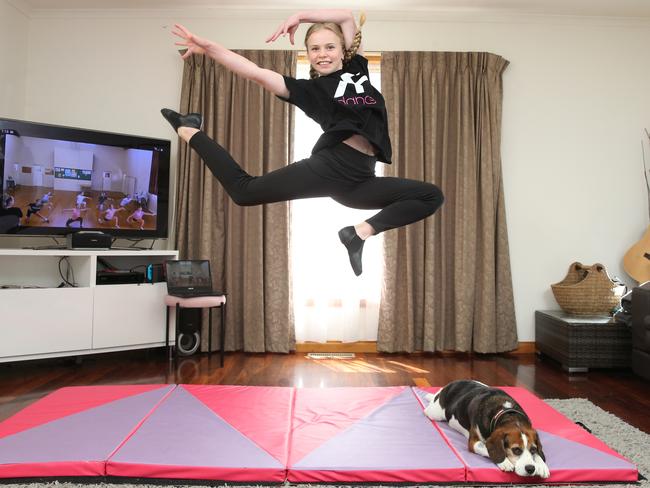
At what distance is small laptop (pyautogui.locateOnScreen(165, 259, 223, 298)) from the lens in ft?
12.5

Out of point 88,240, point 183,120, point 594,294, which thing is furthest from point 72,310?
point 594,294

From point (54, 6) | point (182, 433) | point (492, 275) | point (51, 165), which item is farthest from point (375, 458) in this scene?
point (54, 6)

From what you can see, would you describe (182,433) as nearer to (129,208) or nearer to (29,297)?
(29,297)

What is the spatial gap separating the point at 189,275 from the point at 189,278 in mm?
24

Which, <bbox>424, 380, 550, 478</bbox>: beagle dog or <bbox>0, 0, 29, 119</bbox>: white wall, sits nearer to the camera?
<bbox>424, 380, 550, 478</bbox>: beagle dog

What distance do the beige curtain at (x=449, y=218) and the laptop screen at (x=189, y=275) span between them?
1.50m

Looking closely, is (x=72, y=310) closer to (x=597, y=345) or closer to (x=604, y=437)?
(x=604, y=437)

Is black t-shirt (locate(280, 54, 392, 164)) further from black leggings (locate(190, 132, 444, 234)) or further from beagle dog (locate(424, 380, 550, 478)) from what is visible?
beagle dog (locate(424, 380, 550, 478))

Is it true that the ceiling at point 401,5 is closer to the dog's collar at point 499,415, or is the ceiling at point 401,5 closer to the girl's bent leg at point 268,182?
the girl's bent leg at point 268,182

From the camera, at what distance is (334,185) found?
6.17ft

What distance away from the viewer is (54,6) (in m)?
4.42

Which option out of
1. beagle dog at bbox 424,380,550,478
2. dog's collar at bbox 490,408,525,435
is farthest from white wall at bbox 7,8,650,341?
dog's collar at bbox 490,408,525,435

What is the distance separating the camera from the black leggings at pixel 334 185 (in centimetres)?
184

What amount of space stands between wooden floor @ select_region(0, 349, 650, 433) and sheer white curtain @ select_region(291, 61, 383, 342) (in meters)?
0.30
